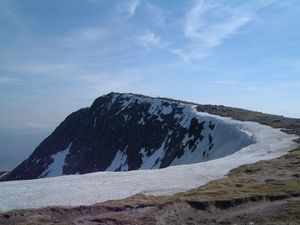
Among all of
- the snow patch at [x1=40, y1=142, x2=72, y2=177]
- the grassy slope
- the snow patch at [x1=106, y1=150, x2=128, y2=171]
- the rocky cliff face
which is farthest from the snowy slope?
the snow patch at [x1=40, y1=142, x2=72, y2=177]

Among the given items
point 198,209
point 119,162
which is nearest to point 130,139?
point 119,162

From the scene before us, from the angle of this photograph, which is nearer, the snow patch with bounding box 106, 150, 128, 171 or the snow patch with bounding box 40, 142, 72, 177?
the snow patch with bounding box 106, 150, 128, 171

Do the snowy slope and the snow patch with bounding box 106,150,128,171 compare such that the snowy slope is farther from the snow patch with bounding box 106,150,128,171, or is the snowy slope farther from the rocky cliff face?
the snow patch with bounding box 106,150,128,171

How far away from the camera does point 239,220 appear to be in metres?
21.6

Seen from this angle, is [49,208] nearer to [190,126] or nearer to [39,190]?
[39,190]

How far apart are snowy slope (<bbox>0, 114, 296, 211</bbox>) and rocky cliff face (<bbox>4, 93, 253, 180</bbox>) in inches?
917

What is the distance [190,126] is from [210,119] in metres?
7.72

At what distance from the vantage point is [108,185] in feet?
109

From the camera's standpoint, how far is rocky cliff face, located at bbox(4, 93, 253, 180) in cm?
7938

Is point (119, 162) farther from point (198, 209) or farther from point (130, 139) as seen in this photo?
point (198, 209)

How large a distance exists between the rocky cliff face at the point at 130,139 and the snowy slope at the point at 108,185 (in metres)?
23.3

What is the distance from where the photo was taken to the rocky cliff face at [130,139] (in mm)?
79375

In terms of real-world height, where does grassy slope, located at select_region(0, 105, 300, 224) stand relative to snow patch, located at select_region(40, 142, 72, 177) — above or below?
above

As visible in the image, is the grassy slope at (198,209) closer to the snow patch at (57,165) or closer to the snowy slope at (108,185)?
the snowy slope at (108,185)
